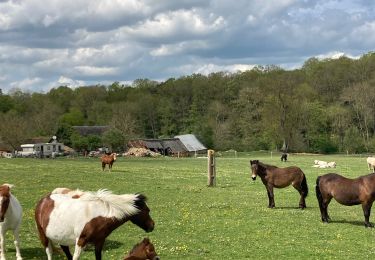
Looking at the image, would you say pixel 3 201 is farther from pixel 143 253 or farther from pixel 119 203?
pixel 143 253

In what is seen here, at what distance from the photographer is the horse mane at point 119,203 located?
952 cm

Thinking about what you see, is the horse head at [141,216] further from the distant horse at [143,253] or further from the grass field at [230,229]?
the distant horse at [143,253]

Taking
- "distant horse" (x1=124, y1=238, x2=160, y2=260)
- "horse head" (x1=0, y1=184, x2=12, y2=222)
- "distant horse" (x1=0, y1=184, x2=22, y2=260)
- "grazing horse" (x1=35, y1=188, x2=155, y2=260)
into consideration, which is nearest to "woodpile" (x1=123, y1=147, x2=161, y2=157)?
"distant horse" (x1=0, y1=184, x2=22, y2=260)

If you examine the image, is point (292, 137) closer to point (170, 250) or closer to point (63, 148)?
point (63, 148)

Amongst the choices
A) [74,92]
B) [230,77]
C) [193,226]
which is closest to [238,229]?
[193,226]

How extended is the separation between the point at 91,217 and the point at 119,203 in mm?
578

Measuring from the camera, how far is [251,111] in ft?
351

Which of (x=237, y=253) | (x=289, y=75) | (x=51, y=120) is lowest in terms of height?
(x=237, y=253)

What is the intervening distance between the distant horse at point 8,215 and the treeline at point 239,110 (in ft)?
268

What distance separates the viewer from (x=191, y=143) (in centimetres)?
10462

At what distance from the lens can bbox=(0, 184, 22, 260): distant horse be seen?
11516 millimetres

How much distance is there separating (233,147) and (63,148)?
34.5m

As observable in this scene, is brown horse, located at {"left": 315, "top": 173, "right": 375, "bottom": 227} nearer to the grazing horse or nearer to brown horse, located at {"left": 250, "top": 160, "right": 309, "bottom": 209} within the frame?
brown horse, located at {"left": 250, "top": 160, "right": 309, "bottom": 209}

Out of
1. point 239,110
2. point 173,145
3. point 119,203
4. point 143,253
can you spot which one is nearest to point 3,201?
point 119,203
